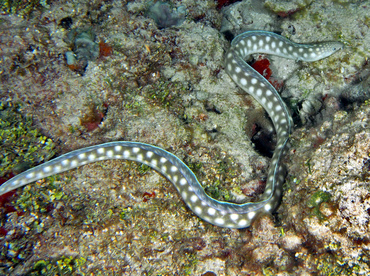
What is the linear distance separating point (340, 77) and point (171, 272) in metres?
5.14

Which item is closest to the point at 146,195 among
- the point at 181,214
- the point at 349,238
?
the point at 181,214

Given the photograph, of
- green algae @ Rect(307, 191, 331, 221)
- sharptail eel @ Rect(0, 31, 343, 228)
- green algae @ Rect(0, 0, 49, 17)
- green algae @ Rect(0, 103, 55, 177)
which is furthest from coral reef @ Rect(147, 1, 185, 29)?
green algae @ Rect(307, 191, 331, 221)

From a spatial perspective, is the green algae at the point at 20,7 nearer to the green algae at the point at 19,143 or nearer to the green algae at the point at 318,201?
the green algae at the point at 19,143

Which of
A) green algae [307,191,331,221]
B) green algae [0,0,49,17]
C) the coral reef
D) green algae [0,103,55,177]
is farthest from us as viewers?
the coral reef

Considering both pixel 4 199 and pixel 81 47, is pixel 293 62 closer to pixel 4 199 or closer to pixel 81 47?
pixel 81 47

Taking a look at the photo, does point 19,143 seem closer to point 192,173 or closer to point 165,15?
point 192,173

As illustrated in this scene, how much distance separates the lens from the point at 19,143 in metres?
3.33

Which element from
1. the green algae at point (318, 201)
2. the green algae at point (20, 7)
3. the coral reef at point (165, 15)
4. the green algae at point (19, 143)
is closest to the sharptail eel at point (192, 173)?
the green algae at point (19, 143)

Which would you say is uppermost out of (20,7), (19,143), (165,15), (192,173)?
(165,15)

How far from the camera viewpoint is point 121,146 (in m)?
3.49

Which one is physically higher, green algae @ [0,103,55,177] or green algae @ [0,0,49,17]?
green algae @ [0,0,49,17]

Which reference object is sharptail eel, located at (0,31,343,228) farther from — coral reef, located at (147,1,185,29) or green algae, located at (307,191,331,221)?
coral reef, located at (147,1,185,29)

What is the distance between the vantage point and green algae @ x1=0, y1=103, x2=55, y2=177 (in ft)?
10.6

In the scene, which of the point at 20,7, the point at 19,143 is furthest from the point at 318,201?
the point at 20,7
